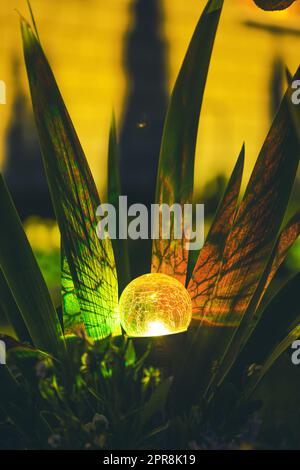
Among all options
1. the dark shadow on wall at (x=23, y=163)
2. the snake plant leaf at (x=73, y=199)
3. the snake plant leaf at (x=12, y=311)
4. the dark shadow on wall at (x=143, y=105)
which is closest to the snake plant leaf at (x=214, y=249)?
the snake plant leaf at (x=73, y=199)

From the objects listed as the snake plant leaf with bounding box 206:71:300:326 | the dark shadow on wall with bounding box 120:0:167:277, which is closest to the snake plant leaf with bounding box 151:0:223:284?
the snake plant leaf with bounding box 206:71:300:326

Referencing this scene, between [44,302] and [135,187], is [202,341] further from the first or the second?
[135,187]

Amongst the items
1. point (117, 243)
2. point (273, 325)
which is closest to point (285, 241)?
point (273, 325)

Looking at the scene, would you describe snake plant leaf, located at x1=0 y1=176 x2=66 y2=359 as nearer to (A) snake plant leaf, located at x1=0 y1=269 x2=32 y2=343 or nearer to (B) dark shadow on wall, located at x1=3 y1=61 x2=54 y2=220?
(A) snake plant leaf, located at x1=0 y1=269 x2=32 y2=343

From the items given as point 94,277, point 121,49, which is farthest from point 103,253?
point 121,49

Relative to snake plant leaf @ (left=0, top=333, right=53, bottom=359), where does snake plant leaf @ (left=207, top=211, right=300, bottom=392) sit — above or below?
above

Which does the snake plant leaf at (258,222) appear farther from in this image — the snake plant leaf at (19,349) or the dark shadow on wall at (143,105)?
the dark shadow on wall at (143,105)
